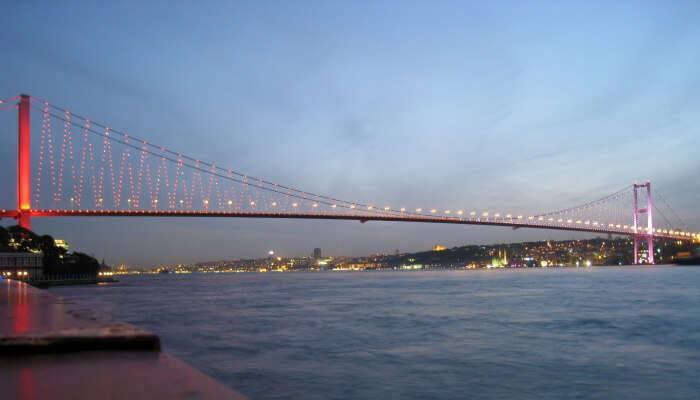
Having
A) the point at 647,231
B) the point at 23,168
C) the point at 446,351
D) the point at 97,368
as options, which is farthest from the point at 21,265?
the point at 647,231

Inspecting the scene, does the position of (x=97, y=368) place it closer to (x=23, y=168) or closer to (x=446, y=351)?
(x=446, y=351)

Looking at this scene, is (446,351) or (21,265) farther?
(21,265)

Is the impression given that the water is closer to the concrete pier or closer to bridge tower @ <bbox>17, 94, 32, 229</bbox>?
the concrete pier

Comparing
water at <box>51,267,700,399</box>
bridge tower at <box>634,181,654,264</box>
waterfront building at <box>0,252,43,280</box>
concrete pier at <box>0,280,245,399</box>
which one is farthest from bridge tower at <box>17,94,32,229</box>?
bridge tower at <box>634,181,654,264</box>

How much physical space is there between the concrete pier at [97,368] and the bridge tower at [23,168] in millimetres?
37984

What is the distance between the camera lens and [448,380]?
696 cm

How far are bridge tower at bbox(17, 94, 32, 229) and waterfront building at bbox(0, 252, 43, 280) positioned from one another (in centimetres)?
673

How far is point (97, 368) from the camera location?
1631 millimetres

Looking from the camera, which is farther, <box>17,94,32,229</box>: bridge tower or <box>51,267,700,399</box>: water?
<box>17,94,32,229</box>: bridge tower

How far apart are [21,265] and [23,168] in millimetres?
9641

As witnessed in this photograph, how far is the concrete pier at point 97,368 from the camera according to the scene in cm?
139

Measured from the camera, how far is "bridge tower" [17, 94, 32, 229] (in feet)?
112

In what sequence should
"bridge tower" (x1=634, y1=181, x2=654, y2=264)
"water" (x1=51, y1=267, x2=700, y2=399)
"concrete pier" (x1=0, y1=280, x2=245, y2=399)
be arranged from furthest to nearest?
"bridge tower" (x1=634, y1=181, x2=654, y2=264)
"water" (x1=51, y1=267, x2=700, y2=399)
"concrete pier" (x1=0, y1=280, x2=245, y2=399)

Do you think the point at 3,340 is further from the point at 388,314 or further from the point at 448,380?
the point at 388,314
